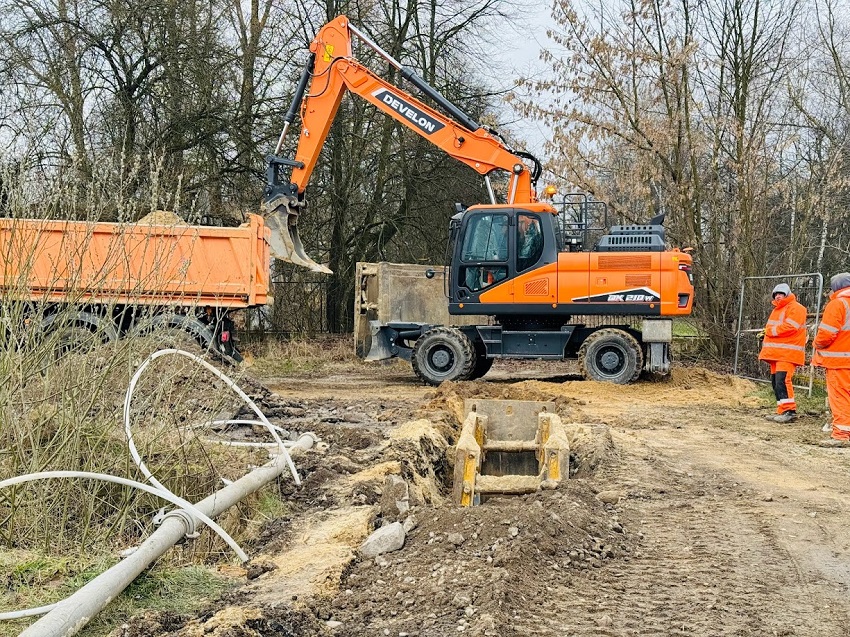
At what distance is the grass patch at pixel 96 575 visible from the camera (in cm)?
359

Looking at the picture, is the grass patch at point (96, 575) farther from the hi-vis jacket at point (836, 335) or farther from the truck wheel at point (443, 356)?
the truck wheel at point (443, 356)

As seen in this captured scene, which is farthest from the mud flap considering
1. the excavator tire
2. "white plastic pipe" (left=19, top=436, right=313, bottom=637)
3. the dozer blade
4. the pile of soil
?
"white plastic pipe" (left=19, top=436, right=313, bottom=637)

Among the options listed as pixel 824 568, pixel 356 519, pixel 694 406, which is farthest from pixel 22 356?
pixel 694 406

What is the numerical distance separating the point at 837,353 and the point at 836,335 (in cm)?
19

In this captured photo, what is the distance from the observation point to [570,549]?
4543mm

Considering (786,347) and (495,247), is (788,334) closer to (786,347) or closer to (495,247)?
(786,347)

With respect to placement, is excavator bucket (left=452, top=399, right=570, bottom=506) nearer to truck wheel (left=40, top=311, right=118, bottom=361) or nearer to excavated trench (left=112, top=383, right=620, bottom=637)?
excavated trench (left=112, top=383, right=620, bottom=637)

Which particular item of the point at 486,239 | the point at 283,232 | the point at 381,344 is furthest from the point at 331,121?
the point at 381,344

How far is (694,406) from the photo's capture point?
11531mm

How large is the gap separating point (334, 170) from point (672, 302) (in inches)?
379

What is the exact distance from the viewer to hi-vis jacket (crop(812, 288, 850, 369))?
888cm

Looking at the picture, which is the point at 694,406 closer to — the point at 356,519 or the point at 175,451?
the point at 356,519

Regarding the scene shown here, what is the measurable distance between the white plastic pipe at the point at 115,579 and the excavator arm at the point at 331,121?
8595 millimetres

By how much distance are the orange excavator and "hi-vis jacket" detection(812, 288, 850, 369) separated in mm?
→ 3749
